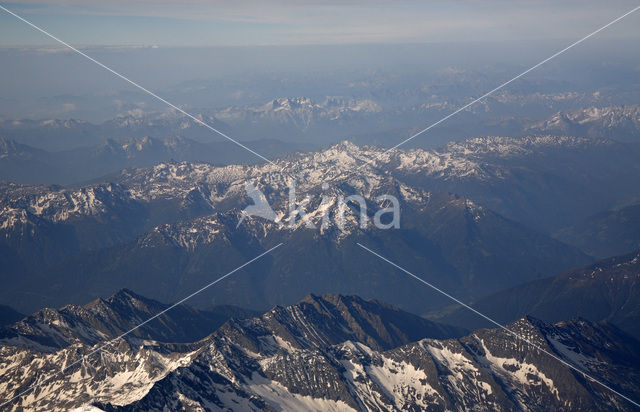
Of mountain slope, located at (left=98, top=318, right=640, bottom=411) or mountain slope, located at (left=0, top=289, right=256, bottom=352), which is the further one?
mountain slope, located at (left=0, top=289, right=256, bottom=352)

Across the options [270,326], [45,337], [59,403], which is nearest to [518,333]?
[270,326]

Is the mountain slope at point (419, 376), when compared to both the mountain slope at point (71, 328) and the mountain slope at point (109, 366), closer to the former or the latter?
the mountain slope at point (109, 366)

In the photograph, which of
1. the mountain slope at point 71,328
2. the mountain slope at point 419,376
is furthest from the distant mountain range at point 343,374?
the mountain slope at point 71,328

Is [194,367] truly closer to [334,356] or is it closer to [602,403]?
[334,356]

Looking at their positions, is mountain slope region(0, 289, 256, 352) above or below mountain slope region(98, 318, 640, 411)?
below

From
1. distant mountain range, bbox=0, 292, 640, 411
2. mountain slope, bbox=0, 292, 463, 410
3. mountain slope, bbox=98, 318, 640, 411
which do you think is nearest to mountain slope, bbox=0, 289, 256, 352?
mountain slope, bbox=0, 292, 463, 410

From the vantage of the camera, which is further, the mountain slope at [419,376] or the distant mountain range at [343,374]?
the distant mountain range at [343,374]

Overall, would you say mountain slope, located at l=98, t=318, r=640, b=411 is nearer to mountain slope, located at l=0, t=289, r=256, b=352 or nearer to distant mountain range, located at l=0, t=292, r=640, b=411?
distant mountain range, located at l=0, t=292, r=640, b=411

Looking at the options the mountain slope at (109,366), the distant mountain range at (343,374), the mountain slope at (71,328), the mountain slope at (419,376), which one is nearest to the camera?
the mountain slope at (419,376)


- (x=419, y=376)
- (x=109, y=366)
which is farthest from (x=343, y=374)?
(x=109, y=366)

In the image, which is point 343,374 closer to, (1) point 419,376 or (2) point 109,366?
(1) point 419,376
